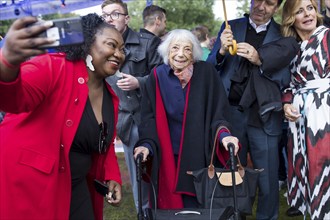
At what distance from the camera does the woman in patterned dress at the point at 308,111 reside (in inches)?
158

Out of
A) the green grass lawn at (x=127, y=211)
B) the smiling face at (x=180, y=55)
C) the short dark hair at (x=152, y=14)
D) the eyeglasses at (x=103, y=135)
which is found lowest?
the green grass lawn at (x=127, y=211)

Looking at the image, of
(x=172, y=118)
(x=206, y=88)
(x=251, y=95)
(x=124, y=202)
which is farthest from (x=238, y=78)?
(x=124, y=202)

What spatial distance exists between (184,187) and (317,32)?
5.47 feet

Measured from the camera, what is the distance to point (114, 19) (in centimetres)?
510

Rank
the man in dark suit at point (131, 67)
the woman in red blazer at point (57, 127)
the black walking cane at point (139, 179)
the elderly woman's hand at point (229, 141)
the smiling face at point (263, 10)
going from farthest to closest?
the man in dark suit at point (131, 67) → the smiling face at point (263, 10) → the elderly woman's hand at point (229, 141) → the black walking cane at point (139, 179) → the woman in red blazer at point (57, 127)

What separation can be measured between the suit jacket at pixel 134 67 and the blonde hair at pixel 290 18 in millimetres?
1205

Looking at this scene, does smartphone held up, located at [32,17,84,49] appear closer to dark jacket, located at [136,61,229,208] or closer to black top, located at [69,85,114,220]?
black top, located at [69,85,114,220]

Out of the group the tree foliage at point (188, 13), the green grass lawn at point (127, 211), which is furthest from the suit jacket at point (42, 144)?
the tree foliage at point (188, 13)

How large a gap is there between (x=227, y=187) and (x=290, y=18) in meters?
1.67

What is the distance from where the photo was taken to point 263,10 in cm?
459

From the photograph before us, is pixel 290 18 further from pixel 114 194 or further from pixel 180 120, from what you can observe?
pixel 114 194

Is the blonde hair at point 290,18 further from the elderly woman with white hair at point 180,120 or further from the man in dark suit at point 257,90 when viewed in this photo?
the elderly woman with white hair at point 180,120

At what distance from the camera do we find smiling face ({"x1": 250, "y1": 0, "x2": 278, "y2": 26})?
4586 mm

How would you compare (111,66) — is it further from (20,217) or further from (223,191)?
(223,191)
